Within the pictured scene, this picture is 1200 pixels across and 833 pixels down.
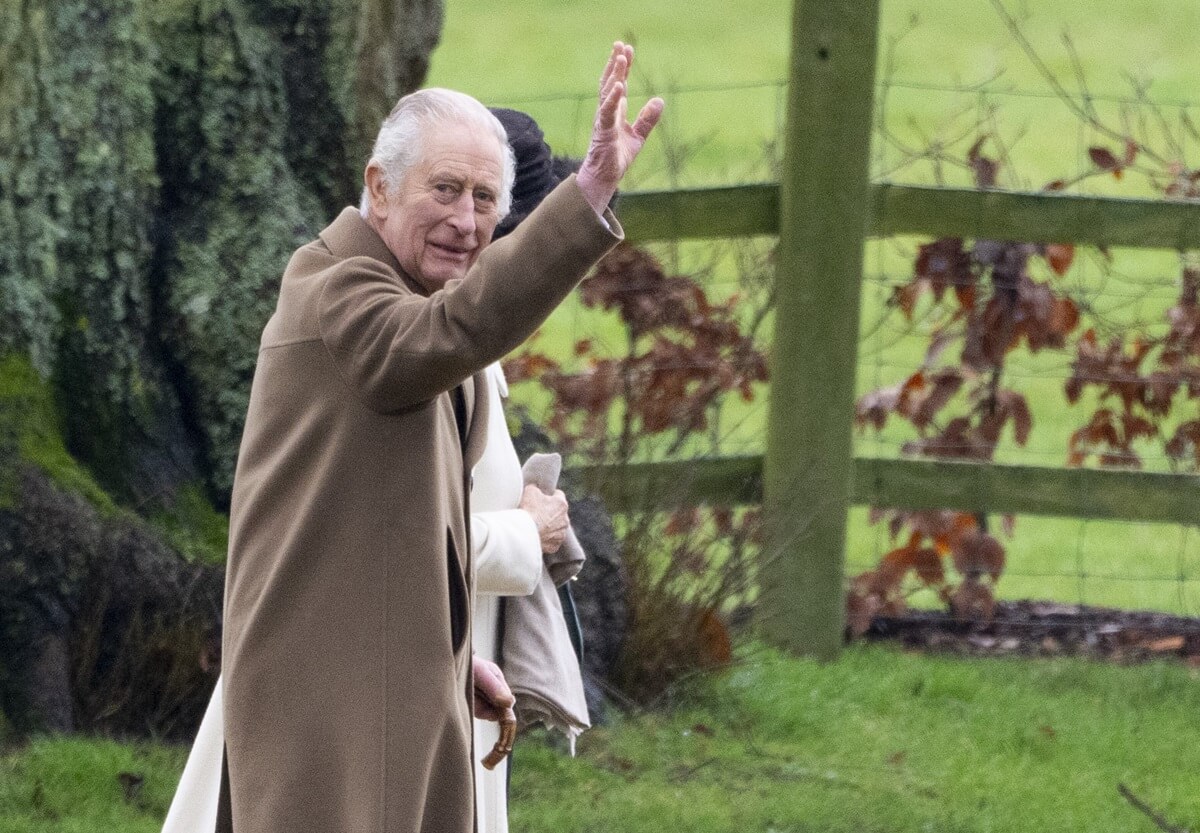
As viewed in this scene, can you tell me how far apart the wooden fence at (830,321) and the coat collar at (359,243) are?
3077 millimetres

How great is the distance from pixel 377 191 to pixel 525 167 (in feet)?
2.31

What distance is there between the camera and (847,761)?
5.46 meters

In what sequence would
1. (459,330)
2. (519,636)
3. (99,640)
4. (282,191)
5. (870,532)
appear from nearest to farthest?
(459,330) → (519,636) → (99,640) → (282,191) → (870,532)

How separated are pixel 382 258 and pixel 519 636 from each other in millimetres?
864

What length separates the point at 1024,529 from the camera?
33.8ft

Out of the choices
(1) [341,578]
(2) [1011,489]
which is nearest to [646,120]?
(1) [341,578]

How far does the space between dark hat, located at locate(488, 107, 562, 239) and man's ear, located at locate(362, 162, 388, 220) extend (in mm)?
627

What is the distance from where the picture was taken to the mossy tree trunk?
4801 millimetres

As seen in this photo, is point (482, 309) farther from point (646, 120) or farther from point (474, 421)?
point (474, 421)

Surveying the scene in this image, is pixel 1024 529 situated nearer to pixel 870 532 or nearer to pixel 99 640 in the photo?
pixel 870 532

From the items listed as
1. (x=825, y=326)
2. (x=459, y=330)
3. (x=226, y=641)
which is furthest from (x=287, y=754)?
(x=825, y=326)

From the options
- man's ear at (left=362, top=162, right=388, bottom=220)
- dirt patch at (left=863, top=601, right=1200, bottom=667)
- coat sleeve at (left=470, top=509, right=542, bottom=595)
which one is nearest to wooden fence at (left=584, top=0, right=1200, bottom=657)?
dirt patch at (left=863, top=601, right=1200, bottom=667)

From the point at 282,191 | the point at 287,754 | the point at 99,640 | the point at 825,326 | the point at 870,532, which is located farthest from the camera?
the point at 870,532

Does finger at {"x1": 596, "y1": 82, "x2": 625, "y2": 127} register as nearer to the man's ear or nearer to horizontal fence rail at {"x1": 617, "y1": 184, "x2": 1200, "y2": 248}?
the man's ear
